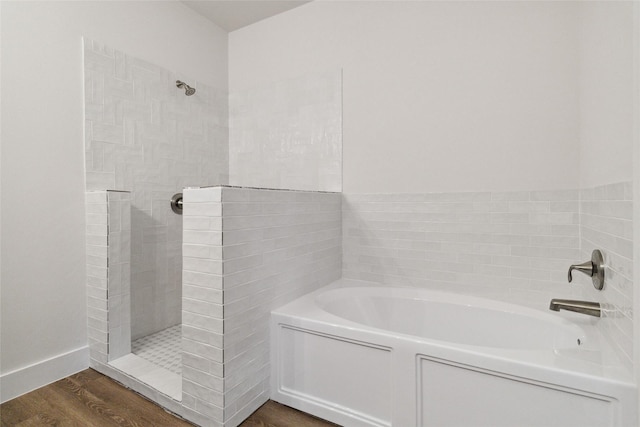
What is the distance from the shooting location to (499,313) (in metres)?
1.63

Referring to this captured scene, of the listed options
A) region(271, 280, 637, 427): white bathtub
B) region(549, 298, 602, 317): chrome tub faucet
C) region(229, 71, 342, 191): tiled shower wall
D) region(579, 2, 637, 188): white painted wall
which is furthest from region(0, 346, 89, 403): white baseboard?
region(579, 2, 637, 188): white painted wall

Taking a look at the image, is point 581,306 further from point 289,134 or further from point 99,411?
point 99,411

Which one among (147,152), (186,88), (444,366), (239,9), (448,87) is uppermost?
(239,9)

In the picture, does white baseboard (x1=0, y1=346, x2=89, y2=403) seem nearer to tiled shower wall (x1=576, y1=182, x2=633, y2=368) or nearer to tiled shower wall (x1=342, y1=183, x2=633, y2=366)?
tiled shower wall (x1=342, y1=183, x2=633, y2=366)

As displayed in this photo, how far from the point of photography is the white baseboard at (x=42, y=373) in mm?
1496

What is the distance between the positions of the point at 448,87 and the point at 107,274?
2320 millimetres

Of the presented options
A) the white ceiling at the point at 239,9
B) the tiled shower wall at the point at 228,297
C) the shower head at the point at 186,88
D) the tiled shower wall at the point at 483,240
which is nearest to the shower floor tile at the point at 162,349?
the tiled shower wall at the point at 228,297

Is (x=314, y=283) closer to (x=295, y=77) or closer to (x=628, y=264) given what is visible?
(x=628, y=264)

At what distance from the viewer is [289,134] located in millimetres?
2455

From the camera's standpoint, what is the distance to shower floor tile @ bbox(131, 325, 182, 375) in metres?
1.76

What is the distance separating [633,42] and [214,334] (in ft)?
5.75

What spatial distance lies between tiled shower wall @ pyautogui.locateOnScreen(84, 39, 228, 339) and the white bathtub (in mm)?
1169

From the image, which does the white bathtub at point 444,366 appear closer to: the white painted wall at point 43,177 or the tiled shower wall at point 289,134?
the tiled shower wall at point 289,134

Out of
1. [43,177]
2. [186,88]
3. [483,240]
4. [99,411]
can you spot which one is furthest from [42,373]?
[483,240]
